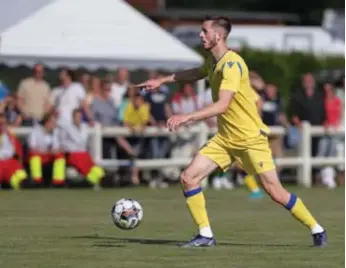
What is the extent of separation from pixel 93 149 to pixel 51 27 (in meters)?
2.36

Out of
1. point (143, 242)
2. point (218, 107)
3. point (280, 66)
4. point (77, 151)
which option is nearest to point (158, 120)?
point (77, 151)

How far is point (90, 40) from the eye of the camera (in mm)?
24500

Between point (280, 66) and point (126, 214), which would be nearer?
point (126, 214)

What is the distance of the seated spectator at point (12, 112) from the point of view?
2355cm

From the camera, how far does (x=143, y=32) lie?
81.9 feet

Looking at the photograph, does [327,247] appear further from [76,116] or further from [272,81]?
[272,81]

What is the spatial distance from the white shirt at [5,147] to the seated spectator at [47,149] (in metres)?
0.48

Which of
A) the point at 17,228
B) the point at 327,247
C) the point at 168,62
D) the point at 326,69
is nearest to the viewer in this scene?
the point at 327,247

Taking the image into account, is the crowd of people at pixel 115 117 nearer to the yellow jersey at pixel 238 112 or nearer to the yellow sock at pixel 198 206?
the yellow jersey at pixel 238 112

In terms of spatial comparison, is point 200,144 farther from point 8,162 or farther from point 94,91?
point 8,162

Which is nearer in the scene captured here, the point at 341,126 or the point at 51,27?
the point at 51,27

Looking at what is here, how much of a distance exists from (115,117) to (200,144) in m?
1.77

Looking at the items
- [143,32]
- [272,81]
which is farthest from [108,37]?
[272,81]

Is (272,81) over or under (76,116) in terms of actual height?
under
